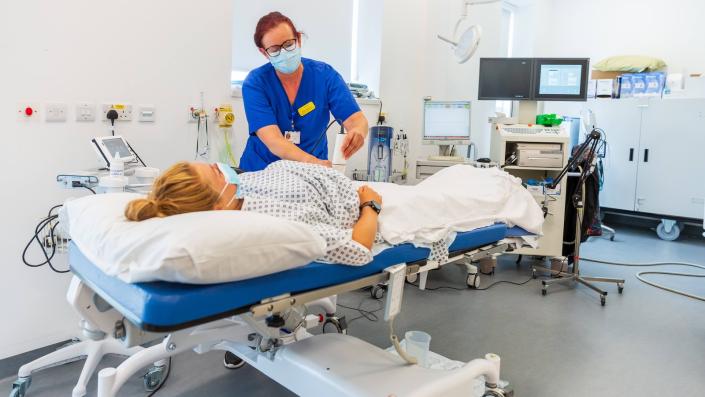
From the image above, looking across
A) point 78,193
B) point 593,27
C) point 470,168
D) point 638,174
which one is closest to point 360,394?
point 470,168

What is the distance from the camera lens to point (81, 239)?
1244 millimetres

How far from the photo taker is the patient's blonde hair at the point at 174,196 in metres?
1.18

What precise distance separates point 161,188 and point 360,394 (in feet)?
2.42

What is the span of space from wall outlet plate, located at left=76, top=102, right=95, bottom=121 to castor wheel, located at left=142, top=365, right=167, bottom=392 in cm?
109

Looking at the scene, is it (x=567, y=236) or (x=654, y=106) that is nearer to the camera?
(x=567, y=236)

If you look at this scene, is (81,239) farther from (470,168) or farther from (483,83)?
(483,83)

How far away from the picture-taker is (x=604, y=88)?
534 cm

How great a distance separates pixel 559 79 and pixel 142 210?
3490 mm

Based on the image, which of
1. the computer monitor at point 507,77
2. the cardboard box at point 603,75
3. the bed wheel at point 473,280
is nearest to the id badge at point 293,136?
the bed wheel at point 473,280

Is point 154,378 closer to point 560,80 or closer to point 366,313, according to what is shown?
point 366,313

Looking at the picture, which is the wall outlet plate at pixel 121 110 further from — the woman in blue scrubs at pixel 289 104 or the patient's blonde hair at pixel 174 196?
the patient's blonde hair at pixel 174 196

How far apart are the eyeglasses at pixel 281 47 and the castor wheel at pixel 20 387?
1520 millimetres

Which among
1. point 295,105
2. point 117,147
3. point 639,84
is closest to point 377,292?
point 295,105

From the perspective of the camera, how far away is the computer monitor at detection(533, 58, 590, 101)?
387 cm
